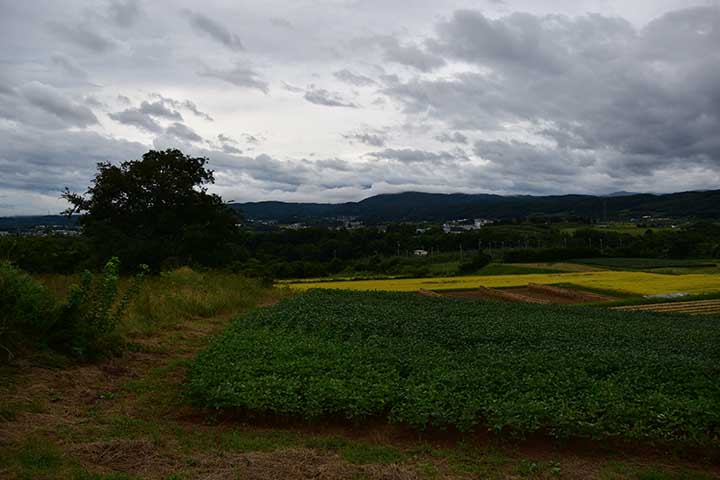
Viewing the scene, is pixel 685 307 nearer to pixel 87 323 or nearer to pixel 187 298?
pixel 187 298

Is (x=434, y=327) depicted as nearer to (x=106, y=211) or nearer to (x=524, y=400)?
(x=524, y=400)

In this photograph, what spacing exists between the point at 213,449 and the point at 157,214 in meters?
26.8

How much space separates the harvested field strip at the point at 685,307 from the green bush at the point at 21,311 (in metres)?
26.0

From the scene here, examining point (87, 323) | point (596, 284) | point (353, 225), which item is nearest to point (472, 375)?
point (87, 323)

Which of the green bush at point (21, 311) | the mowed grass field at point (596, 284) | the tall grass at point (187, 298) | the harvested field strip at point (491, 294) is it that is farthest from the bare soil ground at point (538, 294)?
the green bush at point (21, 311)

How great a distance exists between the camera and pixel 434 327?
14.2 metres

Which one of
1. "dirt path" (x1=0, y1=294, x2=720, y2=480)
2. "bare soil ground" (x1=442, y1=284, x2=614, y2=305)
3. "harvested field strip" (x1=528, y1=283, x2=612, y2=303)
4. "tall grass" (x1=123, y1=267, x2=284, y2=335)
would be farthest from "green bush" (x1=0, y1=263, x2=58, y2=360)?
"harvested field strip" (x1=528, y1=283, x2=612, y2=303)

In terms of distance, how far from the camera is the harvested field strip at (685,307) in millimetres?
27828

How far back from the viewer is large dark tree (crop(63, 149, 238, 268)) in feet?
95.3

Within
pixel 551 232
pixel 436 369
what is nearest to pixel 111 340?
pixel 436 369

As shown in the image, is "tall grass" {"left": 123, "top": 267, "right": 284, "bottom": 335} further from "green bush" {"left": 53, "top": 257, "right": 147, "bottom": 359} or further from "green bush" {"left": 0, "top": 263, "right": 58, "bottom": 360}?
"green bush" {"left": 0, "top": 263, "right": 58, "bottom": 360}

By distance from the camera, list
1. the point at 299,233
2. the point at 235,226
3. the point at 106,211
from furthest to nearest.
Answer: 1. the point at 299,233
2. the point at 235,226
3. the point at 106,211

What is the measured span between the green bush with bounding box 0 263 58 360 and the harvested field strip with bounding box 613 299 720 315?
85.3ft

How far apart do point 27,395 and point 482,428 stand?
6785mm
